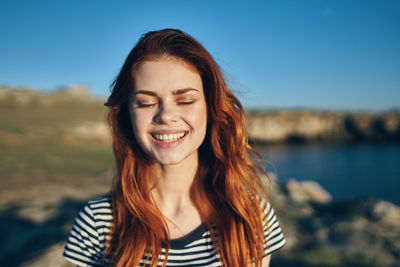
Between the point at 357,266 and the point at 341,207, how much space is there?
11.8 ft

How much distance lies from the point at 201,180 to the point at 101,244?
0.85 metres


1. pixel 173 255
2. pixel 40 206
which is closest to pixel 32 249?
pixel 40 206

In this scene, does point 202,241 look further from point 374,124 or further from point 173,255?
point 374,124

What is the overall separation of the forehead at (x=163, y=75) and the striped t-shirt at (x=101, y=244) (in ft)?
2.89

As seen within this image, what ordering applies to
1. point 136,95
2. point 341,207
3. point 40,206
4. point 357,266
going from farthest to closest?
point 341,207, point 40,206, point 357,266, point 136,95

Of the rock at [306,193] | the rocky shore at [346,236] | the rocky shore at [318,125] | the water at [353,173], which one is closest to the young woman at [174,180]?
the rocky shore at [346,236]

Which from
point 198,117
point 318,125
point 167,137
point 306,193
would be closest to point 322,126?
point 318,125

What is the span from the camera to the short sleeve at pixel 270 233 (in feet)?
5.89

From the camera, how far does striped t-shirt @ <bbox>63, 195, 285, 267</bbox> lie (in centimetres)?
161

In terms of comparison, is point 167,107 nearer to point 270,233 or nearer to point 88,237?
point 88,237

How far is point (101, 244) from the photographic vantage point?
5.43 ft

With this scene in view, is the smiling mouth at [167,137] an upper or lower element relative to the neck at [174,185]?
upper

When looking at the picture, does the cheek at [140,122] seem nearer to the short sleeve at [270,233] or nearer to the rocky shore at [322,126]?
the short sleeve at [270,233]

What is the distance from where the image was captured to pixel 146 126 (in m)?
1.64
